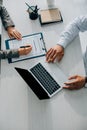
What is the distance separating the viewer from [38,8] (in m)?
1.59

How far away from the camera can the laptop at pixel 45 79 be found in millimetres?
1234

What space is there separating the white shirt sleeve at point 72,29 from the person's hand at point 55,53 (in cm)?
3

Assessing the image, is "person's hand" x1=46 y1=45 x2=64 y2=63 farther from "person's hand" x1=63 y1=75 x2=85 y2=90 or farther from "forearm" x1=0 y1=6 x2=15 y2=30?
"forearm" x1=0 y1=6 x2=15 y2=30

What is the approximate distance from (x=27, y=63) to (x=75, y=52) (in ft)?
0.96

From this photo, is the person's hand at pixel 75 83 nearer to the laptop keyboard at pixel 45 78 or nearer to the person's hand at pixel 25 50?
the laptop keyboard at pixel 45 78

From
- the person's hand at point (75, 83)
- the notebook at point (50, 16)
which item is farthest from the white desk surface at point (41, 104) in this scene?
the notebook at point (50, 16)

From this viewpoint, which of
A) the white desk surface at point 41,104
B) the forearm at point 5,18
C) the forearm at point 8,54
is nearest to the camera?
the white desk surface at point 41,104

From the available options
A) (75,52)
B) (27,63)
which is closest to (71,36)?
(75,52)

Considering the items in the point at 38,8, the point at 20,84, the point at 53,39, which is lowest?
the point at 20,84

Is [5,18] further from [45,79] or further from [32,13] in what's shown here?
[45,79]

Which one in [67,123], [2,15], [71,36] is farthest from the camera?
[2,15]

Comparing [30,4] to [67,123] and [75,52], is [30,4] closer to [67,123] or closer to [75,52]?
[75,52]

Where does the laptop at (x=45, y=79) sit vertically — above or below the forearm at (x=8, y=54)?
below

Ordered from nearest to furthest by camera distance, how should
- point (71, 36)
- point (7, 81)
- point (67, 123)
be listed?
1. point (67, 123)
2. point (7, 81)
3. point (71, 36)
